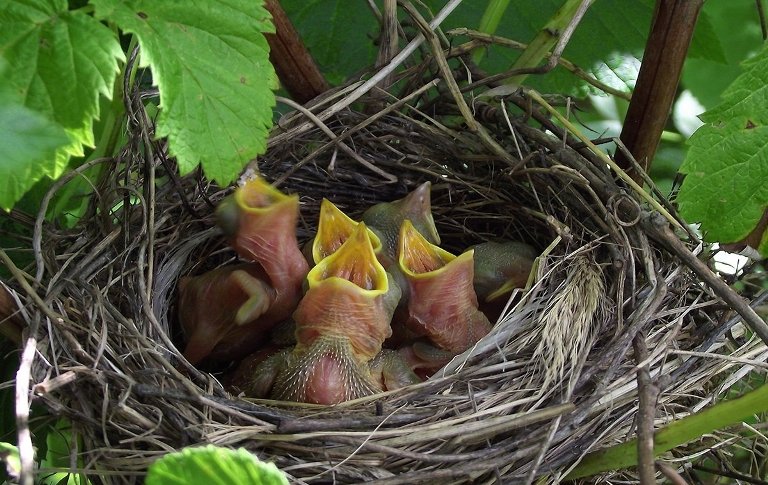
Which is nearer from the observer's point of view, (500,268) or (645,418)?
(645,418)

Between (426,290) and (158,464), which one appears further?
(426,290)

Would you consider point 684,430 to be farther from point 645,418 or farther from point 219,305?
point 219,305

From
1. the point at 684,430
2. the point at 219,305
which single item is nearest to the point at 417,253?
the point at 219,305

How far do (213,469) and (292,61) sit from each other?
0.77 m

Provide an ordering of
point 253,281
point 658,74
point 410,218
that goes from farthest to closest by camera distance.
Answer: point 410,218
point 253,281
point 658,74

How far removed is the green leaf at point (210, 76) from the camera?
85 cm

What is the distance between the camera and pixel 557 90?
1.42 m

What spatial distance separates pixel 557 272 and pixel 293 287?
1.26ft

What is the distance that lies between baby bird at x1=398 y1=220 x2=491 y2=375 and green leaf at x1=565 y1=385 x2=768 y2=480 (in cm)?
34

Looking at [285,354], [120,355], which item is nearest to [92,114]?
[120,355]

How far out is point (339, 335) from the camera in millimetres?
1137

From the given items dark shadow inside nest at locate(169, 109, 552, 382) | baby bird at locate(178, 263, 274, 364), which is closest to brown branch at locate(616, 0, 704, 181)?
dark shadow inside nest at locate(169, 109, 552, 382)

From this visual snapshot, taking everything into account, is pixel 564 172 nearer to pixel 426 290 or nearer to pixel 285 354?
pixel 426 290

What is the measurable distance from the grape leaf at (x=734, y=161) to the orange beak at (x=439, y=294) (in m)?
0.35
